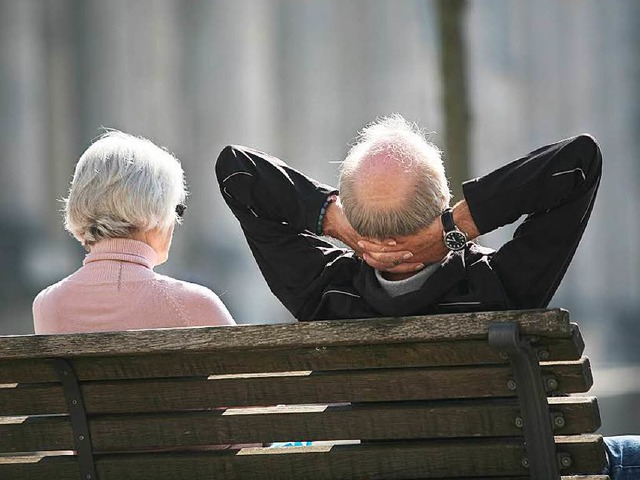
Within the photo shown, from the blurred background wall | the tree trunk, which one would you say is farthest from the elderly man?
the blurred background wall

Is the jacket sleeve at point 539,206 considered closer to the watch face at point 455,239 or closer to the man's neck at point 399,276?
the watch face at point 455,239

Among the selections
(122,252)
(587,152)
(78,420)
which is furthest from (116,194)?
(587,152)

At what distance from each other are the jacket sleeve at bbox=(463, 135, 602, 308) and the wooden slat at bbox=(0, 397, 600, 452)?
34 centimetres

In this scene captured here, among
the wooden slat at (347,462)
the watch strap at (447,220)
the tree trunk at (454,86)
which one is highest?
the tree trunk at (454,86)

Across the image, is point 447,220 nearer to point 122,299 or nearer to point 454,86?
point 122,299

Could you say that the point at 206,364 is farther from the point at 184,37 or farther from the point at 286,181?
the point at 184,37

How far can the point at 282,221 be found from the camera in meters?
3.11

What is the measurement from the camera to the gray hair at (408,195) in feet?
9.10

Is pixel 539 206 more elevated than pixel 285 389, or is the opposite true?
pixel 539 206

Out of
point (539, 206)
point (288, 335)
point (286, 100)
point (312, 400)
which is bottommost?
point (312, 400)

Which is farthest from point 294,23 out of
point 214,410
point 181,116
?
point 214,410

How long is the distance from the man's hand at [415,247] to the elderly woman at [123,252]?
53 cm

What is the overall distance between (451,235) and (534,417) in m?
0.45

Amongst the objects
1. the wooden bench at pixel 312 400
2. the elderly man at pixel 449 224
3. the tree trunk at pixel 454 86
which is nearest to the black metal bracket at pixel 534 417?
the wooden bench at pixel 312 400
